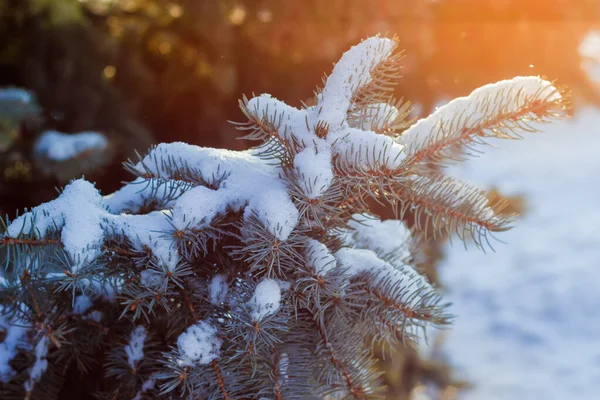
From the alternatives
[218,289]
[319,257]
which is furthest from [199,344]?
[319,257]

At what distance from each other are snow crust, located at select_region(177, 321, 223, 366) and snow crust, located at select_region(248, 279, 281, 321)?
76mm

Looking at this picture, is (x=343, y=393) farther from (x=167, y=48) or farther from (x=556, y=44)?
(x=556, y=44)

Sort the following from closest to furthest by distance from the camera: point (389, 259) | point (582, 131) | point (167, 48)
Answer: point (389, 259) < point (167, 48) < point (582, 131)

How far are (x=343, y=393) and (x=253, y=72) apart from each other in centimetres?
154

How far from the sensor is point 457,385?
8.06ft

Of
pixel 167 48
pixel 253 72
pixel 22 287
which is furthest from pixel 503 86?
pixel 167 48

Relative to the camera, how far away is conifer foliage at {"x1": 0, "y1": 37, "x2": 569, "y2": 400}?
63 centimetres

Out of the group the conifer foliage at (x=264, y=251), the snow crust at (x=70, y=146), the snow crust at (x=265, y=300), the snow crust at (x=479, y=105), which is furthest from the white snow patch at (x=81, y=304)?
the snow crust at (x=70, y=146)

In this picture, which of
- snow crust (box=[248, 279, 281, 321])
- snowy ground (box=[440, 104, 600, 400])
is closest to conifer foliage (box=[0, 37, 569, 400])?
snow crust (box=[248, 279, 281, 321])

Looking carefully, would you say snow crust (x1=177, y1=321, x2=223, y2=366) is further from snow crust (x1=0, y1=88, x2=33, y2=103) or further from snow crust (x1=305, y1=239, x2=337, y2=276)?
snow crust (x1=0, y1=88, x2=33, y2=103)

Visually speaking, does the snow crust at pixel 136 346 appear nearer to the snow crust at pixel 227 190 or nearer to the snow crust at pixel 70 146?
the snow crust at pixel 227 190

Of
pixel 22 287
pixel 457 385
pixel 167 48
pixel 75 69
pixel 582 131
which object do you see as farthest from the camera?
pixel 582 131

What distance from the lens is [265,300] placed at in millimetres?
623

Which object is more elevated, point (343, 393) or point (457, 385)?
point (457, 385)
